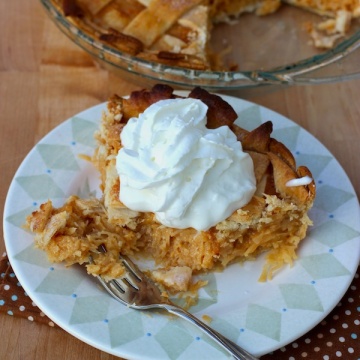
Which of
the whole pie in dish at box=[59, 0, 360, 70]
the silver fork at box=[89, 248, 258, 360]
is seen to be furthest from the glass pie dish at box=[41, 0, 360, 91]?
the silver fork at box=[89, 248, 258, 360]

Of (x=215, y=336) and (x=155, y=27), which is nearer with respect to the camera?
(x=215, y=336)

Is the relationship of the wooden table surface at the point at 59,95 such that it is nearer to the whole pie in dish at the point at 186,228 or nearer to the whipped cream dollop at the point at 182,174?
the whole pie in dish at the point at 186,228

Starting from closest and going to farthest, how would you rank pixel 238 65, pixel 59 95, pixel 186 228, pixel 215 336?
pixel 215 336, pixel 186 228, pixel 59 95, pixel 238 65

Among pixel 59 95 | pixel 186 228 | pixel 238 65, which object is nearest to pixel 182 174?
pixel 186 228

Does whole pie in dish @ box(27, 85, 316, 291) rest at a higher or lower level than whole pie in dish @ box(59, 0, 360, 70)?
lower

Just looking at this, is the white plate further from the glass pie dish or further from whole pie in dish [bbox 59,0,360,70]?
whole pie in dish [bbox 59,0,360,70]

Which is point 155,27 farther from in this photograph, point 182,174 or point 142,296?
point 142,296
